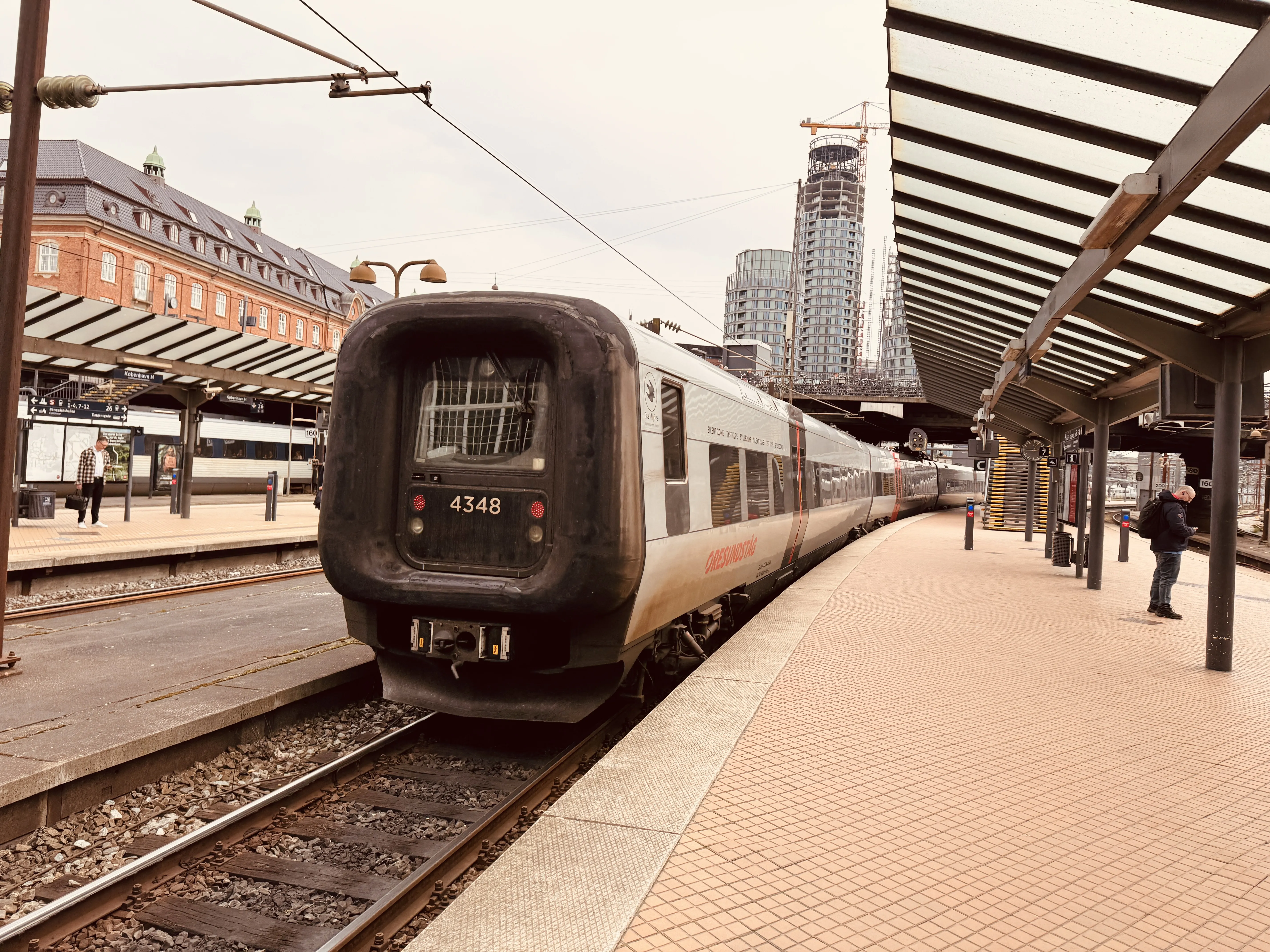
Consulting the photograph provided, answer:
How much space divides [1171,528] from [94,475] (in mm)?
16102

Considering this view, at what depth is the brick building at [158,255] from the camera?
41.3 m

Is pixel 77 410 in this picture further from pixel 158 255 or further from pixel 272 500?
pixel 158 255

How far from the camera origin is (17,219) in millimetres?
6371

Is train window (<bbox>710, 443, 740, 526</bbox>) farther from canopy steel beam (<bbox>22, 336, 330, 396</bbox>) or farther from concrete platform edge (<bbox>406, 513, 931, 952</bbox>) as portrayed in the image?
canopy steel beam (<bbox>22, 336, 330, 396</bbox>)

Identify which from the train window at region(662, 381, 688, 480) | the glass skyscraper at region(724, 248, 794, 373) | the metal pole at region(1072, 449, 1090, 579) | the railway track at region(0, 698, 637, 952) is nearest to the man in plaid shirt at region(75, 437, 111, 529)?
the railway track at region(0, 698, 637, 952)

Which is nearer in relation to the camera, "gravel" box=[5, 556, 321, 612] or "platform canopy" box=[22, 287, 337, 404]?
"gravel" box=[5, 556, 321, 612]

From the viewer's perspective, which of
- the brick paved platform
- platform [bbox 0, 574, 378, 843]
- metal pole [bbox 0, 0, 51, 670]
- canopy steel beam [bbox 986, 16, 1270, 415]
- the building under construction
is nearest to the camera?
canopy steel beam [bbox 986, 16, 1270, 415]

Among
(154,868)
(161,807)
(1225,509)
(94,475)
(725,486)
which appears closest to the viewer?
(154,868)

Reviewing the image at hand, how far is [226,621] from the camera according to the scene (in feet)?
29.3

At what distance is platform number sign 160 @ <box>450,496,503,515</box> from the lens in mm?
5574

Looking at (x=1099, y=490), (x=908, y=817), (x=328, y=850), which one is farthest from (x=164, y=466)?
(x=908, y=817)

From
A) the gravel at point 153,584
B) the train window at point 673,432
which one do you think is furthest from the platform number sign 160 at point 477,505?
the gravel at point 153,584

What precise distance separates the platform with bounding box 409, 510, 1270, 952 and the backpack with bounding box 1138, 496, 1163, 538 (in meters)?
2.51

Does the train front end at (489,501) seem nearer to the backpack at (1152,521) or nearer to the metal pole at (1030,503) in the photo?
the backpack at (1152,521)
